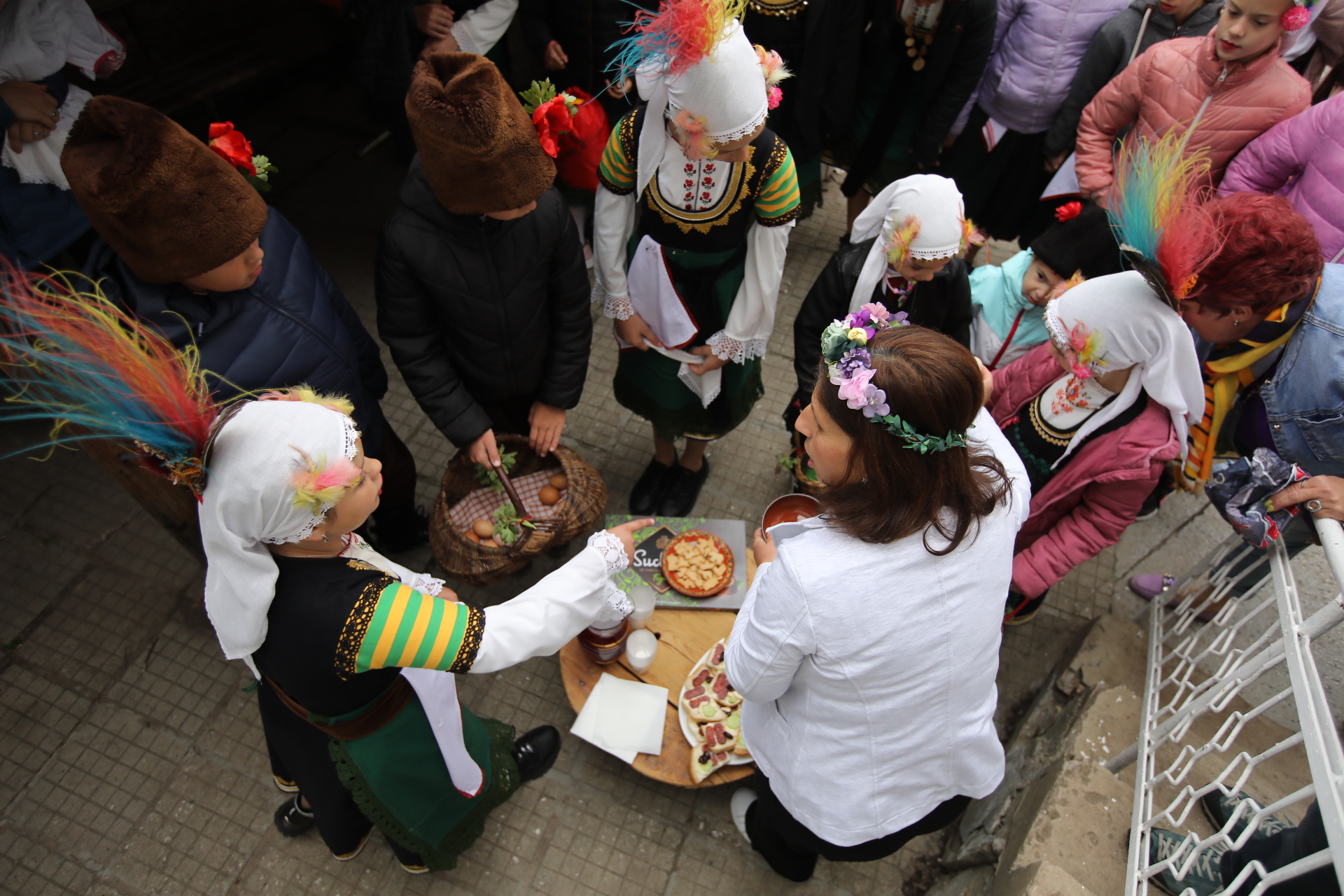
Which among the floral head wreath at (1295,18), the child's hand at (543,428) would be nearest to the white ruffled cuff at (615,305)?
the child's hand at (543,428)

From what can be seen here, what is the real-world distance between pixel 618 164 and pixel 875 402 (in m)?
1.68

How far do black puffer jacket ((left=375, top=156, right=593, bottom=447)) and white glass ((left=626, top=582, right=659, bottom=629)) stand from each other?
0.84 meters

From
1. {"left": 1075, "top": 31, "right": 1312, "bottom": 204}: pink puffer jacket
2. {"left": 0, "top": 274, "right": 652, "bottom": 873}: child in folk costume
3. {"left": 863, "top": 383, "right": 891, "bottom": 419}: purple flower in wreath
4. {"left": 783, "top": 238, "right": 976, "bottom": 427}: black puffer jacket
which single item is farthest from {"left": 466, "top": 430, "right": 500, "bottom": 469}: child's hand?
{"left": 1075, "top": 31, "right": 1312, "bottom": 204}: pink puffer jacket

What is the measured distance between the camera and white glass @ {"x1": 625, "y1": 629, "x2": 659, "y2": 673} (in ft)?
8.91

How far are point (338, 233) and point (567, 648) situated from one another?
3.61 m

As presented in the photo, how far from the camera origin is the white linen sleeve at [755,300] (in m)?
2.82

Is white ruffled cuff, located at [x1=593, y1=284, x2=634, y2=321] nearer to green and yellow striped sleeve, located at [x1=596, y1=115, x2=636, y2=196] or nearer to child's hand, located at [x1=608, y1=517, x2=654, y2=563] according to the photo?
green and yellow striped sleeve, located at [x1=596, y1=115, x2=636, y2=196]

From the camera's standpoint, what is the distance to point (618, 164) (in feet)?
8.98

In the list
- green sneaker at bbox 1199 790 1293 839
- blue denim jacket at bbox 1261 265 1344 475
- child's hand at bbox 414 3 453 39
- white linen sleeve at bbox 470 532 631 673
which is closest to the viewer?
white linen sleeve at bbox 470 532 631 673

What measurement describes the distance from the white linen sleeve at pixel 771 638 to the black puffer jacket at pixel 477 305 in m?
1.41

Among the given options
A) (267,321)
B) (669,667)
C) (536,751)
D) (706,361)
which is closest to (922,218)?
(706,361)

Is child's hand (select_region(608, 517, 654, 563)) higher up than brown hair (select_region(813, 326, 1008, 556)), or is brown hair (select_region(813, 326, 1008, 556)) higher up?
brown hair (select_region(813, 326, 1008, 556))

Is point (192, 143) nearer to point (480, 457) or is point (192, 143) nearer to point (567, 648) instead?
point (480, 457)

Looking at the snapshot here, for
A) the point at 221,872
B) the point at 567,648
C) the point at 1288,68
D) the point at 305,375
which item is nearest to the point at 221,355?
the point at 305,375
